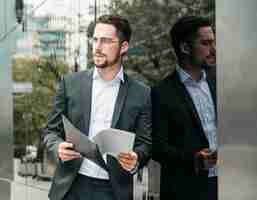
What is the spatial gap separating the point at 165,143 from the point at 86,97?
514mm

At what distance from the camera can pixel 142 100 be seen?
3418 millimetres

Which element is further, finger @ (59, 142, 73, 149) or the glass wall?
finger @ (59, 142, 73, 149)

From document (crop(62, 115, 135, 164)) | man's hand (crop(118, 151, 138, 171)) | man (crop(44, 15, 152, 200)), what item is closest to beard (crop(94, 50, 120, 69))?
man (crop(44, 15, 152, 200))

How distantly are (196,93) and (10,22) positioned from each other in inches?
92.7

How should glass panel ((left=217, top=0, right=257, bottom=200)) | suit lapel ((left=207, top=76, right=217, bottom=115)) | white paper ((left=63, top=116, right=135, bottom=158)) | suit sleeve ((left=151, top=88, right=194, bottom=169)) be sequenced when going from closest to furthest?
glass panel ((left=217, top=0, right=257, bottom=200))
white paper ((left=63, top=116, right=135, bottom=158))
suit sleeve ((left=151, top=88, right=194, bottom=169))
suit lapel ((left=207, top=76, right=217, bottom=115))

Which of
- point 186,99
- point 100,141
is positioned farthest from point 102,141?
point 186,99

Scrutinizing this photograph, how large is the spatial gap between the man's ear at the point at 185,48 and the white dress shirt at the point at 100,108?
53cm

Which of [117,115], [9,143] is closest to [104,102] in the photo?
[117,115]

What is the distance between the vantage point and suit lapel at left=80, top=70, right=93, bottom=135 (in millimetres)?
3383

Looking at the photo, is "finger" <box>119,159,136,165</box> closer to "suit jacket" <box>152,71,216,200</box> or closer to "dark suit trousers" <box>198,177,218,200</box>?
"suit jacket" <box>152,71,216,200</box>

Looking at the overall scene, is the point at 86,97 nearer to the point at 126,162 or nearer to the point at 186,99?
the point at 126,162

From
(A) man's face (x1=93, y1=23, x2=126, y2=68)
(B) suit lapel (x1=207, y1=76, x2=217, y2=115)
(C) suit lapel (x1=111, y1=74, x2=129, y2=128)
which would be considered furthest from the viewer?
(B) suit lapel (x1=207, y1=76, x2=217, y2=115)

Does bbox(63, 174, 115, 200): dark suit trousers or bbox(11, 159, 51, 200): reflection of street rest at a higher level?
bbox(63, 174, 115, 200): dark suit trousers

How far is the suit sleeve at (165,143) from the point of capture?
3613 millimetres
